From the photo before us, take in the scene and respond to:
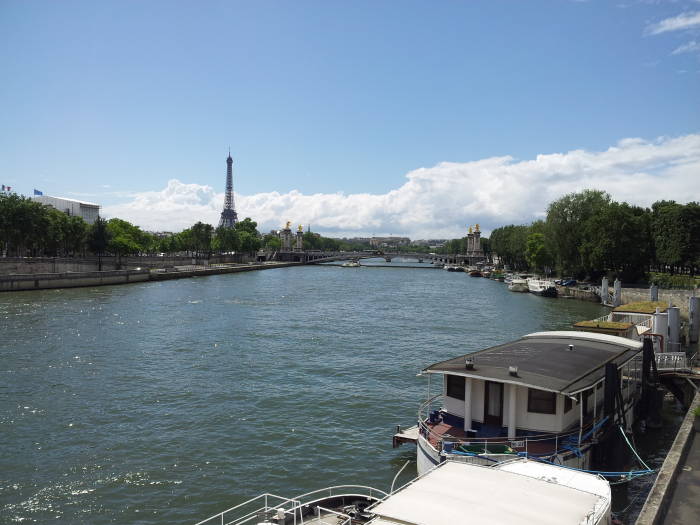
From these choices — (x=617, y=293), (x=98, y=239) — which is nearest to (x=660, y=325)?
(x=617, y=293)

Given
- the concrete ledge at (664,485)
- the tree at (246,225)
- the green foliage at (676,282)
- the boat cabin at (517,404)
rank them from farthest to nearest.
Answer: the tree at (246,225) → the green foliage at (676,282) → the boat cabin at (517,404) → the concrete ledge at (664,485)

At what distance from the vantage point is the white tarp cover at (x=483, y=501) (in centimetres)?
782

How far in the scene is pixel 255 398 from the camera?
76.0 feet

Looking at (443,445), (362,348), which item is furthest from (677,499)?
(362,348)

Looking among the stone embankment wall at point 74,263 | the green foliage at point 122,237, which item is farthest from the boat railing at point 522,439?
the green foliage at point 122,237

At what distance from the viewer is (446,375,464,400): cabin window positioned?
50.4 feet

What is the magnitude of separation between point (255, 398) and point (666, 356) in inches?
Result: 714

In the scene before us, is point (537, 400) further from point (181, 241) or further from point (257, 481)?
point (181, 241)

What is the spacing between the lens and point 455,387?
1550 centimetres

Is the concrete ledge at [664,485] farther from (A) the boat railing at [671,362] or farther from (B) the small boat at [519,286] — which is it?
(B) the small boat at [519,286]

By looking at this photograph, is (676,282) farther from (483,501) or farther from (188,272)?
(188,272)

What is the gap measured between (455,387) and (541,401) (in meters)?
2.43

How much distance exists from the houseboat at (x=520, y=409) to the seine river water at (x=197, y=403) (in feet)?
8.76

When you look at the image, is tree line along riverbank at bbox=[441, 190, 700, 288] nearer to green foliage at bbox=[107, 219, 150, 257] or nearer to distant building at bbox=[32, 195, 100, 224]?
green foliage at bbox=[107, 219, 150, 257]
